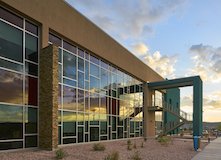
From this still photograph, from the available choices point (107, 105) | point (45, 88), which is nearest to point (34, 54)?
point (45, 88)

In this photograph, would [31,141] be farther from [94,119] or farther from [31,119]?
[94,119]

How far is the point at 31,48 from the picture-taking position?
474 inches

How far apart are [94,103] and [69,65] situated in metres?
4.13

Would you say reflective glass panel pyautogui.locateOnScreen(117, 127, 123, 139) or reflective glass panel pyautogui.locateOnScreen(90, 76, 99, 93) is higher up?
reflective glass panel pyautogui.locateOnScreen(90, 76, 99, 93)

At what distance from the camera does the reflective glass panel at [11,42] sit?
10.6m

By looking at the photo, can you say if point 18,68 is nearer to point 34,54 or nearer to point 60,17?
point 34,54

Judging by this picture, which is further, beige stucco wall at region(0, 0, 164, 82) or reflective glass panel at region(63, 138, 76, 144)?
reflective glass panel at region(63, 138, 76, 144)

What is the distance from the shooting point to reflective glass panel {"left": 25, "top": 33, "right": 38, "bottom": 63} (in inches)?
464

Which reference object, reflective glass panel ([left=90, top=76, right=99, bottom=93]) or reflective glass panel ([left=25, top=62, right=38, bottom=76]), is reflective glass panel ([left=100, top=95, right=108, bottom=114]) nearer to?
reflective glass panel ([left=90, top=76, right=99, bottom=93])

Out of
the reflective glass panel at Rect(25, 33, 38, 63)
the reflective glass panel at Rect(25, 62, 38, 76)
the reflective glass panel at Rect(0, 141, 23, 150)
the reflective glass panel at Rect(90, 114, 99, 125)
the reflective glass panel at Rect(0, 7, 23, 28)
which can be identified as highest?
the reflective glass panel at Rect(0, 7, 23, 28)

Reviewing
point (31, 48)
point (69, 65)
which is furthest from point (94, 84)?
point (31, 48)

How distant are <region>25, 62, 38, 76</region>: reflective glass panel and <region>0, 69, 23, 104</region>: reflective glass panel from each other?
571mm

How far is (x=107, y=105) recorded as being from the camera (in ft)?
61.9

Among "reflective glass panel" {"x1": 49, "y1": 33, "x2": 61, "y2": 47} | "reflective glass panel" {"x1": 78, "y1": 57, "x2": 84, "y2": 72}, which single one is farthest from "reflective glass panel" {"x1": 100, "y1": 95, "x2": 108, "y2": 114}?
"reflective glass panel" {"x1": 49, "y1": 33, "x2": 61, "y2": 47}
